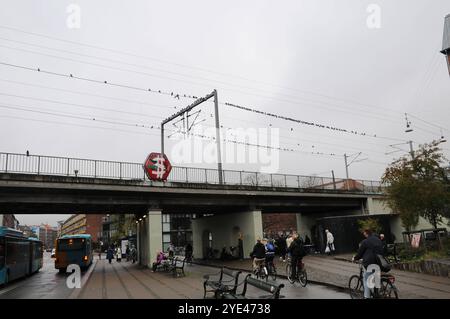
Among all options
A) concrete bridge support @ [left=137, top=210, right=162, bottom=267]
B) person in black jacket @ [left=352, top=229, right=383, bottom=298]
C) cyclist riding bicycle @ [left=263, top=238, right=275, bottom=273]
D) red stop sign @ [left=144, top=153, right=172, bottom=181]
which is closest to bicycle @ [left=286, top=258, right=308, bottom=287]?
cyclist riding bicycle @ [left=263, top=238, right=275, bottom=273]

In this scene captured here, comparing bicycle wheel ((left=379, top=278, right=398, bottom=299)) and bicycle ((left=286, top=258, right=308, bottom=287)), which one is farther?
bicycle ((left=286, top=258, right=308, bottom=287))

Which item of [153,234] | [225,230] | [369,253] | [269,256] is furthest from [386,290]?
[225,230]

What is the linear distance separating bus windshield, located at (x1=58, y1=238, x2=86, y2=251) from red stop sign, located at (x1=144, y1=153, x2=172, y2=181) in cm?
937

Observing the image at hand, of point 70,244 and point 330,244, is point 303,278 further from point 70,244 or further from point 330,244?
point 70,244

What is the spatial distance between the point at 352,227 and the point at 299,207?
6.96 metres

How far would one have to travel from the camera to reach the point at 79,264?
3038 cm

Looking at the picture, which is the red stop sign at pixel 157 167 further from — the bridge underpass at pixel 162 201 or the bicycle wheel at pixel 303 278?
the bicycle wheel at pixel 303 278

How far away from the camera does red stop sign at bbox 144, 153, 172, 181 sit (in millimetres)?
25641

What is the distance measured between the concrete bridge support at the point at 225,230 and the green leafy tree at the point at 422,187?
10.7 m

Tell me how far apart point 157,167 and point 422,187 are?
15.4 metres

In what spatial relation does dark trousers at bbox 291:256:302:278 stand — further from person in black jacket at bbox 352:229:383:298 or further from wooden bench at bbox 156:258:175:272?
wooden bench at bbox 156:258:175:272

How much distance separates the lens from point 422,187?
2094 centimetres
